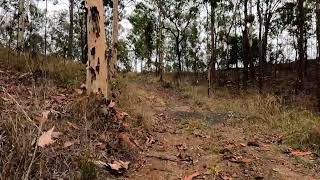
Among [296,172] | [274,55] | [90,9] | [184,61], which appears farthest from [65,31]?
[296,172]

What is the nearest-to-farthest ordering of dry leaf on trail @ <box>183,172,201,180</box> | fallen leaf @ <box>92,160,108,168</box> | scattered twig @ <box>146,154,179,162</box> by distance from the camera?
fallen leaf @ <box>92,160,108,168</box> < dry leaf on trail @ <box>183,172,201,180</box> < scattered twig @ <box>146,154,179,162</box>

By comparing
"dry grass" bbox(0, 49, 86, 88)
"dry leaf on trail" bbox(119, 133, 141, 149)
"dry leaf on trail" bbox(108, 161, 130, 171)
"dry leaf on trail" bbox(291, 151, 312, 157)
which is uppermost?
"dry grass" bbox(0, 49, 86, 88)

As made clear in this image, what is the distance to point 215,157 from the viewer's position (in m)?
5.54

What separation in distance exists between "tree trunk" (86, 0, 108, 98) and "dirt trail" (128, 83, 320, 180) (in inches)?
51.2

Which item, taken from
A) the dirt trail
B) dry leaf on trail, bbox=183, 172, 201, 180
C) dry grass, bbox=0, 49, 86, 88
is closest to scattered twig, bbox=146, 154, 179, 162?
the dirt trail

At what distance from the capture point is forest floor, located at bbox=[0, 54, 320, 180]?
3.54 metres

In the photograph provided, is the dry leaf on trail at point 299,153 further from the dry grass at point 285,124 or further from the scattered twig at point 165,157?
the scattered twig at point 165,157

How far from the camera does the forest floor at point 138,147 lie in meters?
3.54

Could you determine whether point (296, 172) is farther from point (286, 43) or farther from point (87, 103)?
point (286, 43)

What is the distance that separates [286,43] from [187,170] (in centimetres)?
3293

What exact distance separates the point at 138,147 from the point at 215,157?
1076mm

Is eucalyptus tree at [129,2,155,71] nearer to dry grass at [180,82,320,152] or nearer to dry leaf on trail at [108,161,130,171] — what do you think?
dry grass at [180,82,320,152]

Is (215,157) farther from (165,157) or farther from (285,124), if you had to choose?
(285,124)

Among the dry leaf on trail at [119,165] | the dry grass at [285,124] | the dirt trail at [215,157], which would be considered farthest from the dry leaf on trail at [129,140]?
the dry grass at [285,124]
